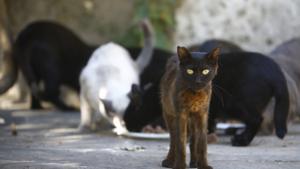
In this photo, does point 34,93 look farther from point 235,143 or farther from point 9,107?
point 235,143

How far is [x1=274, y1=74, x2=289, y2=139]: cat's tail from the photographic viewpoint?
20.8 ft

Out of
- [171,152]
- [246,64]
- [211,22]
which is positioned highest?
[211,22]

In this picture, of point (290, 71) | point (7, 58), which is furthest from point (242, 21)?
point (7, 58)

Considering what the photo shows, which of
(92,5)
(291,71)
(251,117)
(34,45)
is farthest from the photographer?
(92,5)

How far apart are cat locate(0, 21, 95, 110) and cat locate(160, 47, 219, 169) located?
463 centimetres

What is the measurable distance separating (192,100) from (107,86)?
2.57 m

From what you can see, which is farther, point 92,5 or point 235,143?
point 92,5

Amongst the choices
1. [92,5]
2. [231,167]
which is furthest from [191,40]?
[231,167]

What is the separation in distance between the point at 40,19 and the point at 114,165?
5.81 m

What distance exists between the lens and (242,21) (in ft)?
32.0

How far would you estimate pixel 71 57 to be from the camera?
385 inches

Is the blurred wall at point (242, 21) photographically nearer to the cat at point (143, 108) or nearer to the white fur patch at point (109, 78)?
the white fur patch at point (109, 78)

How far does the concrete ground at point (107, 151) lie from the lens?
17.6 feet

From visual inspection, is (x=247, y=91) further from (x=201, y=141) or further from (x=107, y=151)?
(x=201, y=141)
